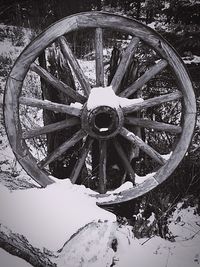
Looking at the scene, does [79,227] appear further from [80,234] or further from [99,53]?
[99,53]

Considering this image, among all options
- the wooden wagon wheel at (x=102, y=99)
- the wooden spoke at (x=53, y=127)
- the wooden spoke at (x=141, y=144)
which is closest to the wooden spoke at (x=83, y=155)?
the wooden wagon wheel at (x=102, y=99)

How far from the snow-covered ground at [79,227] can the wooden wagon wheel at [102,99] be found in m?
0.29

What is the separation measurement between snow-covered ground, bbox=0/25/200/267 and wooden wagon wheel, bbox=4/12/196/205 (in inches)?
11.5

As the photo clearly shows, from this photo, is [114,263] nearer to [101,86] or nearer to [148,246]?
[148,246]

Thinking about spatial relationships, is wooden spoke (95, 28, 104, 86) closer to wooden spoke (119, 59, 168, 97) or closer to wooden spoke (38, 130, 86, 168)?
wooden spoke (119, 59, 168, 97)

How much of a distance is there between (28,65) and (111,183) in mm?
1478

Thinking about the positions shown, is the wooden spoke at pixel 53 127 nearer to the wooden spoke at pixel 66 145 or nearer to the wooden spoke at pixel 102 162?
the wooden spoke at pixel 66 145

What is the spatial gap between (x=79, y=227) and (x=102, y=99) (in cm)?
104

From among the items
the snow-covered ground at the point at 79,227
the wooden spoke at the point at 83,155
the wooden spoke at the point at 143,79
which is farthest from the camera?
the wooden spoke at the point at 83,155

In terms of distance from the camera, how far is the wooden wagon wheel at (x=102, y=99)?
240 centimetres

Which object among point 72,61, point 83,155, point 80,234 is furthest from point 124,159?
point 72,61

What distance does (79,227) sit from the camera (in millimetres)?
2197

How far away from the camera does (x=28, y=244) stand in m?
1.97

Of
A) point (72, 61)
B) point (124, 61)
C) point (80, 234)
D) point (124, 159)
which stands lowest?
point (80, 234)
